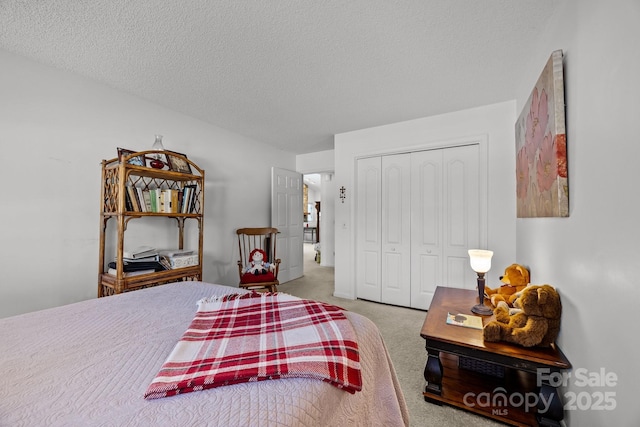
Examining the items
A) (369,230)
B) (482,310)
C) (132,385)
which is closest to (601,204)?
(482,310)

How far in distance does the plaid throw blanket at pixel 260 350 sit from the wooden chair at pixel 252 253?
6.51ft

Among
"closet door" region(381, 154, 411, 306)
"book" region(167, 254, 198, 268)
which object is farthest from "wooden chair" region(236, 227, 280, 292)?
"closet door" region(381, 154, 411, 306)

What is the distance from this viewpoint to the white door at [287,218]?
14.1 ft

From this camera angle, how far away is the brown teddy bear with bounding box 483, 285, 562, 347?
4.58 ft

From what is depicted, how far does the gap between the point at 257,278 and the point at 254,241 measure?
668 millimetres

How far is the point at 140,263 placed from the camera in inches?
89.1

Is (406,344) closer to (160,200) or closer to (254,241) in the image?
(254,241)

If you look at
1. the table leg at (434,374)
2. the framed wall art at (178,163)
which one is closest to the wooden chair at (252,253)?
the framed wall art at (178,163)

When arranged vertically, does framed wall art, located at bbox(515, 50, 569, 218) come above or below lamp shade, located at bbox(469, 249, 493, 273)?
above

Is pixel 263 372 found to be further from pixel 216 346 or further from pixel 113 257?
pixel 113 257

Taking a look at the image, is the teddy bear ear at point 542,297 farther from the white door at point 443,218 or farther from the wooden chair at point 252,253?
the wooden chair at point 252,253

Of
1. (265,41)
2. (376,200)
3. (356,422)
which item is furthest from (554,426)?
(265,41)

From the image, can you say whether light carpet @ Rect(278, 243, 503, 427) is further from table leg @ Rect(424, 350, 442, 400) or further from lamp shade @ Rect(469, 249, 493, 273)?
lamp shade @ Rect(469, 249, 493, 273)

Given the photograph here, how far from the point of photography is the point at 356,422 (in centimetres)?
82
